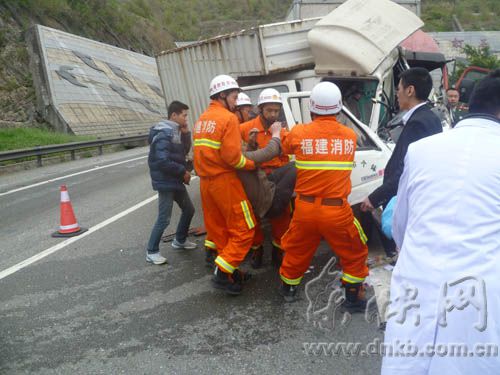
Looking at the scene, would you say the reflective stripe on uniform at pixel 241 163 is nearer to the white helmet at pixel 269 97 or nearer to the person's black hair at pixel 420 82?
the white helmet at pixel 269 97

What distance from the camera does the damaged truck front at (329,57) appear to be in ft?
19.8

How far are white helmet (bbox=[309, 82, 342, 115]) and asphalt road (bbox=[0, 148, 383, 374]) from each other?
168 centimetres

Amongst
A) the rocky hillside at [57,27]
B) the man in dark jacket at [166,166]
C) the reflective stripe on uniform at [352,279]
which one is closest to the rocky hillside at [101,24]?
the rocky hillside at [57,27]

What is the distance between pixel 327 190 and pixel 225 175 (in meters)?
1.02

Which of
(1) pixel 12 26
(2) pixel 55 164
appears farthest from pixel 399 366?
(1) pixel 12 26

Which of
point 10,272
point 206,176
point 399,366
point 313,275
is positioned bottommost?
point 313,275

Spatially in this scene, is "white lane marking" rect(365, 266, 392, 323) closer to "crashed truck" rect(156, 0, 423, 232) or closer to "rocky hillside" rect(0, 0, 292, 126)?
"crashed truck" rect(156, 0, 423, 232)

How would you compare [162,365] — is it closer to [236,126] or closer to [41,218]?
[236,126]

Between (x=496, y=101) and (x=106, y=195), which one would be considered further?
(x=106, y=195)

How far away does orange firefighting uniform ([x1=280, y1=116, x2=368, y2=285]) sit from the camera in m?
3.63

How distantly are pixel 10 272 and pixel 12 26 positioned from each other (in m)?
20.8

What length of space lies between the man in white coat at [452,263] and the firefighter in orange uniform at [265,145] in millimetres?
2847

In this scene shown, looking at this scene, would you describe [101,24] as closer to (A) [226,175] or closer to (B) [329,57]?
(B) [329,57]

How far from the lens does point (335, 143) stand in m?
3.65
